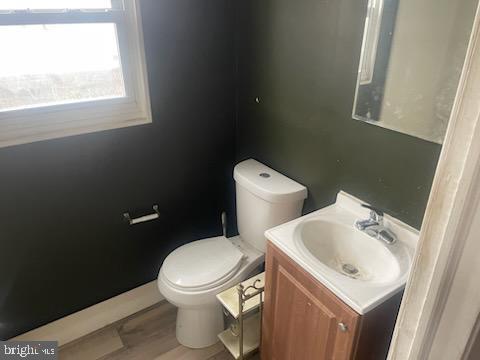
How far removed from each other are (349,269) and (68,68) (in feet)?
4.91

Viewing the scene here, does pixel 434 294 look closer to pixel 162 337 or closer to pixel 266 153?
pixel 266 153

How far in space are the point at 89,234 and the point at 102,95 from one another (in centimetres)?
71

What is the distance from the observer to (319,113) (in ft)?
5.34

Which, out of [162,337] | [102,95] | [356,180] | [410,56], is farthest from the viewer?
[162,337]

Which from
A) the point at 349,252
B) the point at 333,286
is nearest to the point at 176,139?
the point at 349,252

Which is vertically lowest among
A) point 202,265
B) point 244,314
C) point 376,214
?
point 244,314

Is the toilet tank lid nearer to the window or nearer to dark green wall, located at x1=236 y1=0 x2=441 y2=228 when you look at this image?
dark green wall, located at x1=236 y1=0 x2=441 y2=228

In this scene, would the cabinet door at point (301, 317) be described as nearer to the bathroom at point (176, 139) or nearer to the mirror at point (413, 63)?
the bathroom at point (176, 139)

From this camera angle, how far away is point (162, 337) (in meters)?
2.07

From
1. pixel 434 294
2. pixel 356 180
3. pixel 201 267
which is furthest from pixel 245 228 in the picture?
pixel 434 294

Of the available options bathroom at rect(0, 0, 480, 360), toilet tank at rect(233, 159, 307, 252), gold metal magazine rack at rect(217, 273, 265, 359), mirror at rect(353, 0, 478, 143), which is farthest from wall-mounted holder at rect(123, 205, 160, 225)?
mirror at rect(353, 0, 478, 143)

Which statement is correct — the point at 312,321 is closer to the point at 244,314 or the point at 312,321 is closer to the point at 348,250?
the point at 348,250

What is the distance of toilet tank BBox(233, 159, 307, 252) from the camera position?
5.78ft

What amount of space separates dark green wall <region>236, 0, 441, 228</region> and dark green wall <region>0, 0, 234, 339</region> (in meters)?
0.21
